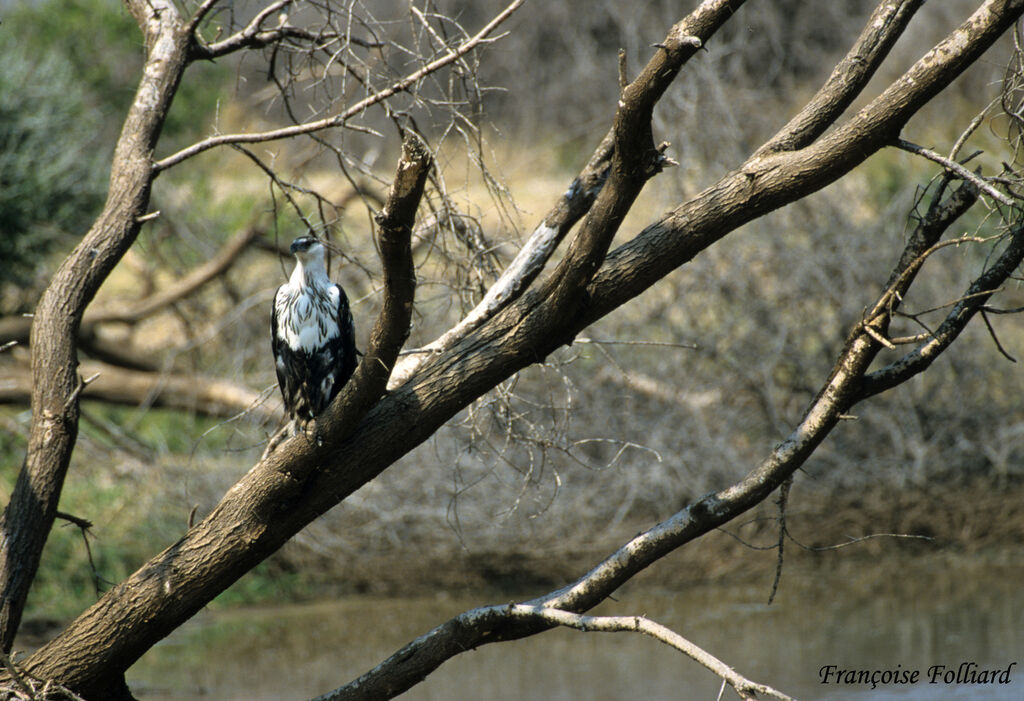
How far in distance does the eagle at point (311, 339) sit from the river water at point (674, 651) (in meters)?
1.82

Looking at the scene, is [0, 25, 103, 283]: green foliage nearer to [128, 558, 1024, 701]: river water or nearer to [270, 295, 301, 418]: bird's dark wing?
[128, 558, 1024, 701]: river water

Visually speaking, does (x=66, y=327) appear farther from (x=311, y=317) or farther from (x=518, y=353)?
(x=518, y=353)

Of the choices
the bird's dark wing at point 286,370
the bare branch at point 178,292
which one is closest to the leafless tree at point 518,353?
the bird's dark wing at point 286,370

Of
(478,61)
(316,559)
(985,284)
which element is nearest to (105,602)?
(478,61)

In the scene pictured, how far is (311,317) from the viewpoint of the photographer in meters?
3.23

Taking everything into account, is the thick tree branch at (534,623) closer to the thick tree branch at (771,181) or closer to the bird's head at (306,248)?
the thick tree branch at (771,181)

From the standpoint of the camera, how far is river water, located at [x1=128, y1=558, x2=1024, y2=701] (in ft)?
14.5

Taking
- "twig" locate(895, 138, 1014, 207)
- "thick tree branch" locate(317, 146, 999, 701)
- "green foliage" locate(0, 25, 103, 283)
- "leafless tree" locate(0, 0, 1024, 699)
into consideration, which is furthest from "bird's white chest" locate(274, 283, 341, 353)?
"green foliage" locate(0, 25, 103, 283)

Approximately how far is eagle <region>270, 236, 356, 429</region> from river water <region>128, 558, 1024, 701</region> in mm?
1820

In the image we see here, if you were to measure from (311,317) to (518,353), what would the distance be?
1.06 meters

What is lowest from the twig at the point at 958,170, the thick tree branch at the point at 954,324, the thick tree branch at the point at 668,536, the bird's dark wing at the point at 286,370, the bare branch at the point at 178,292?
the thick tree branch at the point at 668,536

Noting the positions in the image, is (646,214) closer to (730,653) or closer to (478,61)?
(730,653)

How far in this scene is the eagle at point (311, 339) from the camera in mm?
3232

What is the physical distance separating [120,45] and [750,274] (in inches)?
254
